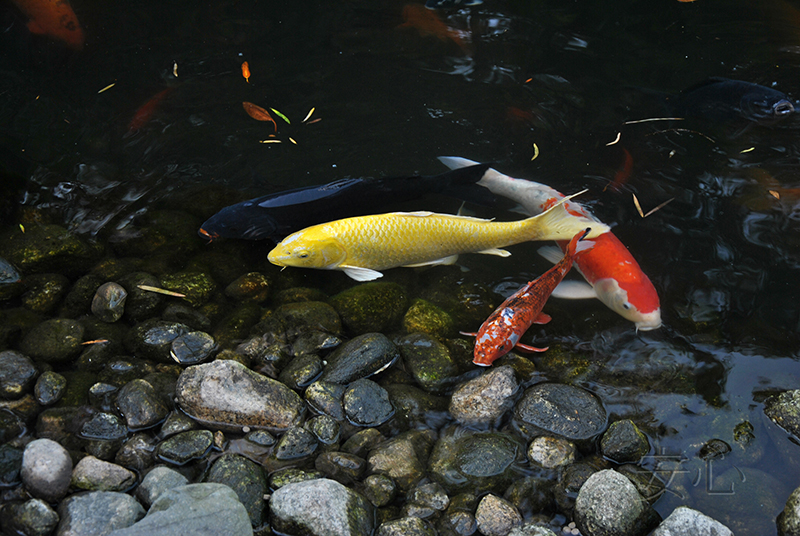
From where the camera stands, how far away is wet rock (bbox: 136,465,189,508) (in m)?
2.62

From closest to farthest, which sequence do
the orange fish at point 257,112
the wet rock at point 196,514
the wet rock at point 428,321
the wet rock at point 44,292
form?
1. the wet rock at point 196,514
2. the wet rock at point 44,292
3. the wet rock at point 428,321
4. the orange fish at point 257,112

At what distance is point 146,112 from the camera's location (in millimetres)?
5555

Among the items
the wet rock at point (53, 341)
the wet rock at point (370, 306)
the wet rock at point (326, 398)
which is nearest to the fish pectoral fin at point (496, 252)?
the wet rock at point (370, 306)

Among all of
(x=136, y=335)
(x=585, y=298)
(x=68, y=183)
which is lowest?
(x=585, y=298)

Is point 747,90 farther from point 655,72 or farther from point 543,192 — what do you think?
point 543,192

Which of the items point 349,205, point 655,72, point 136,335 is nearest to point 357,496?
point 136,335

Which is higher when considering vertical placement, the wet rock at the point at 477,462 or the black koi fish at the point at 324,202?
the black koi fish at the point at 324,202

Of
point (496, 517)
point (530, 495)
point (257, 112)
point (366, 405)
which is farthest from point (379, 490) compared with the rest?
point (257, 112)

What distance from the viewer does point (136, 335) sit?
349 centimetres

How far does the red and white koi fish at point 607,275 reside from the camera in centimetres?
386

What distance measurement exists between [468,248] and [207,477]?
2546 mm

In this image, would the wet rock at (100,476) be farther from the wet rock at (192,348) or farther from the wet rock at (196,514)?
the wet rock at (192,348)

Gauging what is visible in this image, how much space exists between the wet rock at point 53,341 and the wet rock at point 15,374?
0.36 ft

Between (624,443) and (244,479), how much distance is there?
2218 mm
